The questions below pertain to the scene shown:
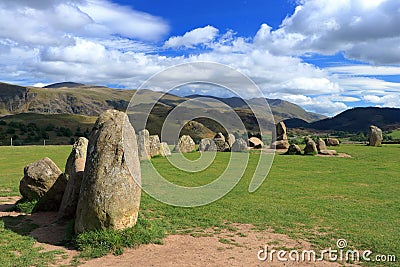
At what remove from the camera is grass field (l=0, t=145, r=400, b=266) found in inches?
467

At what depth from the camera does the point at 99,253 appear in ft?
31.7

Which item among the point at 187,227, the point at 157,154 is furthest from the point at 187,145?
the point at 187,227

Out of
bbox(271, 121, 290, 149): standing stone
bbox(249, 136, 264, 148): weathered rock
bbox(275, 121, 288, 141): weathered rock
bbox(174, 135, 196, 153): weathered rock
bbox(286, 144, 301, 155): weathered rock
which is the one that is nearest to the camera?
bbox(286, 144, 301, 155): weathered rock

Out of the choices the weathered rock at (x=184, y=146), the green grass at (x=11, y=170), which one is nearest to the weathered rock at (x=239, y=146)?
the weathered rock at (x=184, y=146)

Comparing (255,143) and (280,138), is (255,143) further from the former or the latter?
(280,138)

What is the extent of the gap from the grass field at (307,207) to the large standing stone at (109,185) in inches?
72.3

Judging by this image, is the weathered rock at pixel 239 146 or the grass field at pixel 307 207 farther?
the weathered rock at pixel 239 146

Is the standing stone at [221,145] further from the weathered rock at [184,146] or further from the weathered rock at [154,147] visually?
the weathered rock at [154,147]

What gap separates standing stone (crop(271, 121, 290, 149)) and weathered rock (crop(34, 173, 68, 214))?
33701mm

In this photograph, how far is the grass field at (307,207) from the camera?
1187cm

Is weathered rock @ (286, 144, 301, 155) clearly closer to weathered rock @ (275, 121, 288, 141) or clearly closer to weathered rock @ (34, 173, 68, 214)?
weathered rock @ (275, 121, 288, 141)

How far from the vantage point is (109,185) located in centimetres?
1030

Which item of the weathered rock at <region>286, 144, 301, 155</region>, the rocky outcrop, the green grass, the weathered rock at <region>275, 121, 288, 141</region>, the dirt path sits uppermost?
the weathered rock at <region>275, 121, 288, 141</region>

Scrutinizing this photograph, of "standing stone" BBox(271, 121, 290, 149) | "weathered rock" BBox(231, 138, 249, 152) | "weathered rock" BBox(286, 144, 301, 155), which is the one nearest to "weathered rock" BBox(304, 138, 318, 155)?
"weathered rock" BBox(286, 144, 301, 155)
